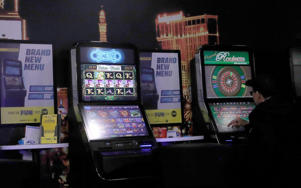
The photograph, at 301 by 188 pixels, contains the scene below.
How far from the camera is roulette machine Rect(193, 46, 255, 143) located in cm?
450

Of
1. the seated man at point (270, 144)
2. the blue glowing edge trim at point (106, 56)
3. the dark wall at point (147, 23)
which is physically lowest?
the seated man at point (270, 144)

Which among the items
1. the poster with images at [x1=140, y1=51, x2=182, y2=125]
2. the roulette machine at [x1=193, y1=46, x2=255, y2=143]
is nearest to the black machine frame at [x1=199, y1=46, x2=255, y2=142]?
the roulette machine at [x1=193, y1=46, x2=255, y2=143]

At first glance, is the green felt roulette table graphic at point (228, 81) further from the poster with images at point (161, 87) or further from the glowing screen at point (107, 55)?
the glowing screen at point (107, 55)

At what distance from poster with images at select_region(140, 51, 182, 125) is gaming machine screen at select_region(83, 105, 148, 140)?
0.62 metres

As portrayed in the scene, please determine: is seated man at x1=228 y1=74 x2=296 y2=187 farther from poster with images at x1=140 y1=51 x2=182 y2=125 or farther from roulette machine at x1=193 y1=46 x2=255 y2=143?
poster with images at x1=140 y1=51 x2=182 y2=125

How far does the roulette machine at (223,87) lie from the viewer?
450 centimetres

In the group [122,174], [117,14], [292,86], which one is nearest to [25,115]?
[122,174]

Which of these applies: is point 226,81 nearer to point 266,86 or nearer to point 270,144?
point 266,86

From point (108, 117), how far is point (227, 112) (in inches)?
55.4

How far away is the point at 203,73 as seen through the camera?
4.68m

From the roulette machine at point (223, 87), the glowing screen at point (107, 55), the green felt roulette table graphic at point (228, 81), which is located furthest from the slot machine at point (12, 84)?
the green felt roulette table graphic at point (228, 81)

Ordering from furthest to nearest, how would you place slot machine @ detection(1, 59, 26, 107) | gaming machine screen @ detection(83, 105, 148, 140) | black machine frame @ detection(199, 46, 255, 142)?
1. black machine frame @ detection(199, 46, 255, 142)
2. slot machine @ detection(1, 59, 26, 107)
3. gaming machine screen @ detection(83, 105, 148, 140)

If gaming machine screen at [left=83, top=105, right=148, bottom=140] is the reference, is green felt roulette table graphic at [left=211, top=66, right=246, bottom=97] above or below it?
above

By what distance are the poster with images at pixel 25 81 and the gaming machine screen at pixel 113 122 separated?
623mm
